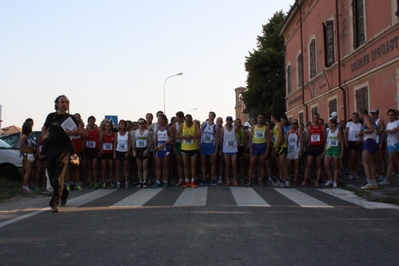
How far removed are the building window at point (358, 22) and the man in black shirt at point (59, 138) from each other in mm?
13555

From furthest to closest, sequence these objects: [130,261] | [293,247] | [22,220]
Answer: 1. [22,220]
2. [293,247]
3. [130,261]

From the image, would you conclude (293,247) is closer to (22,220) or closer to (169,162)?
(22,220)

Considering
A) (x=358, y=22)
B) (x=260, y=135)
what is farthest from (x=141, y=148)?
(x=358, y=22)

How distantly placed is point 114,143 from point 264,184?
424 centimetres

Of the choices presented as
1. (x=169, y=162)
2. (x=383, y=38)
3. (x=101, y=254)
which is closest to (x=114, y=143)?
(x=169, y=162)

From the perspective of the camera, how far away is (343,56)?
20.5 metres

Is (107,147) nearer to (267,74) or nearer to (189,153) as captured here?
(189,153)

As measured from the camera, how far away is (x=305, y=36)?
2762 cm

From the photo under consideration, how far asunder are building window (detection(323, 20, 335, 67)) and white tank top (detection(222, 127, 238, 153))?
11154 millimetres

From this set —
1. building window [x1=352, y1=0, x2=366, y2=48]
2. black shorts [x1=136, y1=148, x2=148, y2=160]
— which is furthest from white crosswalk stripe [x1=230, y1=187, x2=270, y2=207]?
building window [x1=352, y1=0, x2=366, y2=48]

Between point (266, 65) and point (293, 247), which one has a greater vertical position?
point (266, 65)

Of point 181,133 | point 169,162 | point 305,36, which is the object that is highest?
point 305,36

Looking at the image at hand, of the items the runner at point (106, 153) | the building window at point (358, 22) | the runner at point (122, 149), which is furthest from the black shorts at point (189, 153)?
the building window at point (358, 22)

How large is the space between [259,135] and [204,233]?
751 cm
